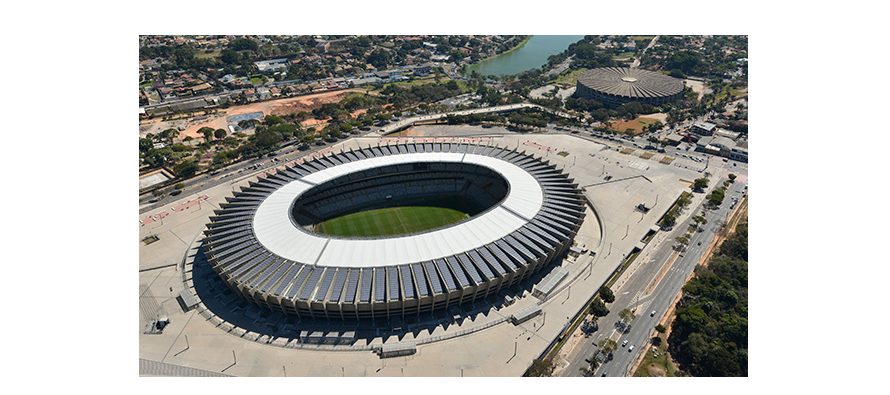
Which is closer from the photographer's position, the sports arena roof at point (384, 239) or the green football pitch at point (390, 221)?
the sports arena roof at point (384, 239)

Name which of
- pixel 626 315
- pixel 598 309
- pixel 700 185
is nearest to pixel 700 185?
pixel 700 185

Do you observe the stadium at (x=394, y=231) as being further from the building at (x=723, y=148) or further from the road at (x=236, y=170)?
the building at (x=723, y=148)

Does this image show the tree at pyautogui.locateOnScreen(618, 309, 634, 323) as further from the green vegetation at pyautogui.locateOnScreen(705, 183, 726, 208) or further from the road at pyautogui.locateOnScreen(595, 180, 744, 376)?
the green vegetation at pyautogui.locateOnScreen(705, 183, 726, 208)

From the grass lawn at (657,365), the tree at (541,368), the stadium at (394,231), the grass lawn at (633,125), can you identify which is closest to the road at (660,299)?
the grass lawn at (657,365)

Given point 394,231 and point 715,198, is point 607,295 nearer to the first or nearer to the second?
point 394,231

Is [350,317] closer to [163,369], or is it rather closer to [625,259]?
[163,369]

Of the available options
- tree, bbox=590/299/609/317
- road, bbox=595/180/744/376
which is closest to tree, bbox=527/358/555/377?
road, bbox=595/180/744/376
